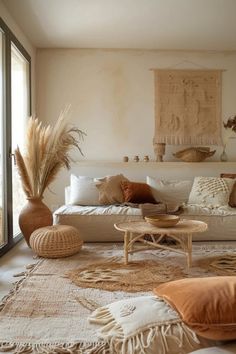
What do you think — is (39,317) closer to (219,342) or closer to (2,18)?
(219,342)

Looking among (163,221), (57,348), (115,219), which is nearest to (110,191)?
(115,219)

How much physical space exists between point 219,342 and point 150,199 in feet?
9.81

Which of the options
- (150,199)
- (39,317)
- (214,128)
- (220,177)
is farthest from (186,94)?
(39,317)

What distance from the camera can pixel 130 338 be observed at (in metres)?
1.60

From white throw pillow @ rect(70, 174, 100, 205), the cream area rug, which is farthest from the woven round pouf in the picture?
white throw pillow @ rect(70, 174, 100, 205)

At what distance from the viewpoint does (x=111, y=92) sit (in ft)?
17.4

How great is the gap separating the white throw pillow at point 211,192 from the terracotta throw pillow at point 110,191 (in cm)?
92

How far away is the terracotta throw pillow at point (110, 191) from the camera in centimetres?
437

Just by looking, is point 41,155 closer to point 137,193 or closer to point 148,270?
point 137,193

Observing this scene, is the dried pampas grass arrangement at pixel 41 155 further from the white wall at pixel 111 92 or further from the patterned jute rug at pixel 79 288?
the white wall at pixel 111 92

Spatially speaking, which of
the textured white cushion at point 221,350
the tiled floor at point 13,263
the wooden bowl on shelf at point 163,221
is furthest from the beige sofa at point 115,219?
the textured white cushion at point 221,350

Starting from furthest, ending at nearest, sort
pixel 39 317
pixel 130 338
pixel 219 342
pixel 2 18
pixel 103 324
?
1. pixel 2 18
2. pixel 39 317
3. pixel 103 324
4. pixel 130 338
5. pixel 219 342

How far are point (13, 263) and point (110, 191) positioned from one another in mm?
1556

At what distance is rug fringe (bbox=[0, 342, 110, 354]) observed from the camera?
1706 mm
